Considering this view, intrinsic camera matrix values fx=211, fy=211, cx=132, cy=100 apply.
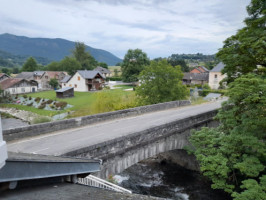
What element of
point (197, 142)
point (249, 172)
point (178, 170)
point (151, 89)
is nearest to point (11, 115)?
point (151, 89)

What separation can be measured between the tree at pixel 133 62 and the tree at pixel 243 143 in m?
56.4

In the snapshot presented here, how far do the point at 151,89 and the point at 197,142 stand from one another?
13.9 metres

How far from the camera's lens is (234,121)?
11562mm

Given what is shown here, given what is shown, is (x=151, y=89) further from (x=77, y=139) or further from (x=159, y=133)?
(x=77, y=139)

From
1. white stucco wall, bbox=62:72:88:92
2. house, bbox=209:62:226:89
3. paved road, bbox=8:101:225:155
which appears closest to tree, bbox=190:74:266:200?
paved road, bbox=8:101:225:155

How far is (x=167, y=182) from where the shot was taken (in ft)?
55.4

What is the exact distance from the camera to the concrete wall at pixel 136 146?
10094mm

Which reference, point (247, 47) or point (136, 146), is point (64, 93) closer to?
point (136, 146)

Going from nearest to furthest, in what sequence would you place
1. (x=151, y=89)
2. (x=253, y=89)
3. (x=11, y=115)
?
(x=253, y=89)
(x=151, y=89)
(x=11, y=115)

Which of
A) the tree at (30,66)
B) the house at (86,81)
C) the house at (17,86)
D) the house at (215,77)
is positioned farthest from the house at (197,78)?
the tree at (30,66)

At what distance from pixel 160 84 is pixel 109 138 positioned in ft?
52.0

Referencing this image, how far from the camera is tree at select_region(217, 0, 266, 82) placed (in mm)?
11906

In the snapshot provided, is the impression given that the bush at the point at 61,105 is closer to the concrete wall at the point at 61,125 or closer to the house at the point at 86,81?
the house at the point at 86,81

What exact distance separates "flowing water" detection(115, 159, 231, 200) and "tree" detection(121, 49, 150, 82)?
164ft
